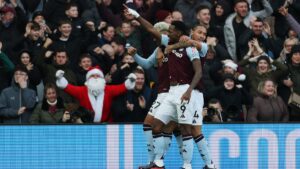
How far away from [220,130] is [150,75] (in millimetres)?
2749

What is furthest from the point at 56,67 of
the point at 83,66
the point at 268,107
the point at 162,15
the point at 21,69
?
the point at 268,107

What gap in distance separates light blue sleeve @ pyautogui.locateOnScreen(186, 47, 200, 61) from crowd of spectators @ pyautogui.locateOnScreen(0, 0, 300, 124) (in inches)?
86.7

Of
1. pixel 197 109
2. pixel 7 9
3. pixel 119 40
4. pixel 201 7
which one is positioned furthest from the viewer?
pixel 201 7

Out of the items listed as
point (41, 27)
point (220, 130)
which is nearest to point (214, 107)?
point (220, 130)

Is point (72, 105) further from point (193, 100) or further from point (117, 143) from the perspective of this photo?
point (193, 100)

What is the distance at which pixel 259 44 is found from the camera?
2205cm

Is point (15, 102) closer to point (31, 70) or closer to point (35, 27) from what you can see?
point (31, 70)

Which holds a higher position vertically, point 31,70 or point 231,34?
point 231,34

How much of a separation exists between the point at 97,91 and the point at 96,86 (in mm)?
117

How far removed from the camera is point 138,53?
71.9ft

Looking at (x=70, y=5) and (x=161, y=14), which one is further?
(x=161, y=14)

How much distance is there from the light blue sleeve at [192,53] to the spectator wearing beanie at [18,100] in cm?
357

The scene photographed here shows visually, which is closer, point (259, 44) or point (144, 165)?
point (144, 165)

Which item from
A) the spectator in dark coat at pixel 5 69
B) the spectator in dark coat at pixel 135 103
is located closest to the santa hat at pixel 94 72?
the spectator in dark coat at pixel 135 103
